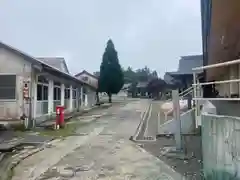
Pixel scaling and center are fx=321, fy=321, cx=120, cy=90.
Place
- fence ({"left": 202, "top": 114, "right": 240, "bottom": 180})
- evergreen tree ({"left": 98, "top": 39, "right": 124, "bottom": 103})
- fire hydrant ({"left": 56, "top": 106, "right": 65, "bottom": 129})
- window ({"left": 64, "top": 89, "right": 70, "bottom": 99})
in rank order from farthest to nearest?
evergreen tree ({"left": 98, "top": 39, "right": 124, "bottom": 103}) → window ({"left": 64, "top": 89, "right": 70, "bottom": 99}) → fire hydrant ({"left": 56, "top": 106, "right": 65, "bottom": 129}) → fence ({"left": 202, "top": 114, "right": 240, "bottom": 180})

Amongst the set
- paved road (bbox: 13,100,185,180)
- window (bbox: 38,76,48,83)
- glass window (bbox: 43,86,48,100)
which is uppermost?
window (bbox: 38,76,48,83)

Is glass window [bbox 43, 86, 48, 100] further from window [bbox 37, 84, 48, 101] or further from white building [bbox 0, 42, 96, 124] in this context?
white building [bbox 0, 42, 96, 124]

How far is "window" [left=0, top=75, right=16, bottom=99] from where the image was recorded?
15789mm

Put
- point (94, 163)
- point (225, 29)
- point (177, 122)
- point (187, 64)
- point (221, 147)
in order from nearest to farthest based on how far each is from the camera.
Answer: point (221, 147), point (225, 29), point (94, 163), point (177, 122), point (187, 64)

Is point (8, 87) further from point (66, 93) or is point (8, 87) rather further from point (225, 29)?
point (225, 29)

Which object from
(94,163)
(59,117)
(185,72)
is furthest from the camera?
(185,72)

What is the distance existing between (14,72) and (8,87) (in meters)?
0.80

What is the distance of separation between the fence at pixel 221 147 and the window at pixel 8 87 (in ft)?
40.8

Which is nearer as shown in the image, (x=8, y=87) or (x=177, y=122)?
(x=177, y=122)

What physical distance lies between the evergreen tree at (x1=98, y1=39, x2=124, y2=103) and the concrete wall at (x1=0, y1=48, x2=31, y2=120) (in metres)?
27.9

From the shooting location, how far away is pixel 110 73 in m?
43.6

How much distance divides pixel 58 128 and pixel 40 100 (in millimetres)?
2944

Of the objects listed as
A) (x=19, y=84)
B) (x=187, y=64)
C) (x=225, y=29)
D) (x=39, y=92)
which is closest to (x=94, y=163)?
(x=225, y=29)

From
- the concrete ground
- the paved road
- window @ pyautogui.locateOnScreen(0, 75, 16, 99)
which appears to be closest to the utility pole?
the concrete ground
